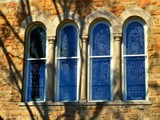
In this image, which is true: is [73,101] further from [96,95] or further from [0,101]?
[0,101]

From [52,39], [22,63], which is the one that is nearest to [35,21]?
[52,39]

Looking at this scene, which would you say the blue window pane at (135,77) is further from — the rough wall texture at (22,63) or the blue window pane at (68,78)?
the blue window pane at (68,78)

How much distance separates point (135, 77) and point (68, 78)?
180 centimetres

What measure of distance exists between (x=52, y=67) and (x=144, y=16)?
2.80 m

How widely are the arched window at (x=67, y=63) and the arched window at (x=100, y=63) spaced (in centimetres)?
41

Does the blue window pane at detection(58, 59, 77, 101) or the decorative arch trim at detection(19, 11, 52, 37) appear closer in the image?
the blue window pane at detection(58, 59, 77, 101)

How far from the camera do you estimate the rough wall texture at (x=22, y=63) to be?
32.6 feet

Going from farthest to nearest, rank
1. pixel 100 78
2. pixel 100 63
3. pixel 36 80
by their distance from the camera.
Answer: pixel 36 80 < pixel 100 63 < pixel 100 78

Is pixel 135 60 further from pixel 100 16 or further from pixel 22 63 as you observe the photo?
pixel 22 63

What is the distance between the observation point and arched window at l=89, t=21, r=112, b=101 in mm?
10359

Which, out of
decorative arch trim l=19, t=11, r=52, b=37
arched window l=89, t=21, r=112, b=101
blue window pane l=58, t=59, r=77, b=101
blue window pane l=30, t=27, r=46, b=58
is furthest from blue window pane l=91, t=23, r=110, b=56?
blue window pane l=30, t=27, r=46, b=58

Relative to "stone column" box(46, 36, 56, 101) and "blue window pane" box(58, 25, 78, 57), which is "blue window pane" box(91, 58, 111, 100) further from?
"stone column" box(46, 36, 56, 101)

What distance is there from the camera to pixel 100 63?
10.6 meters

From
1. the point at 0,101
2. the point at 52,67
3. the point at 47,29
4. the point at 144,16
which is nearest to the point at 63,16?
the point at 47,29
